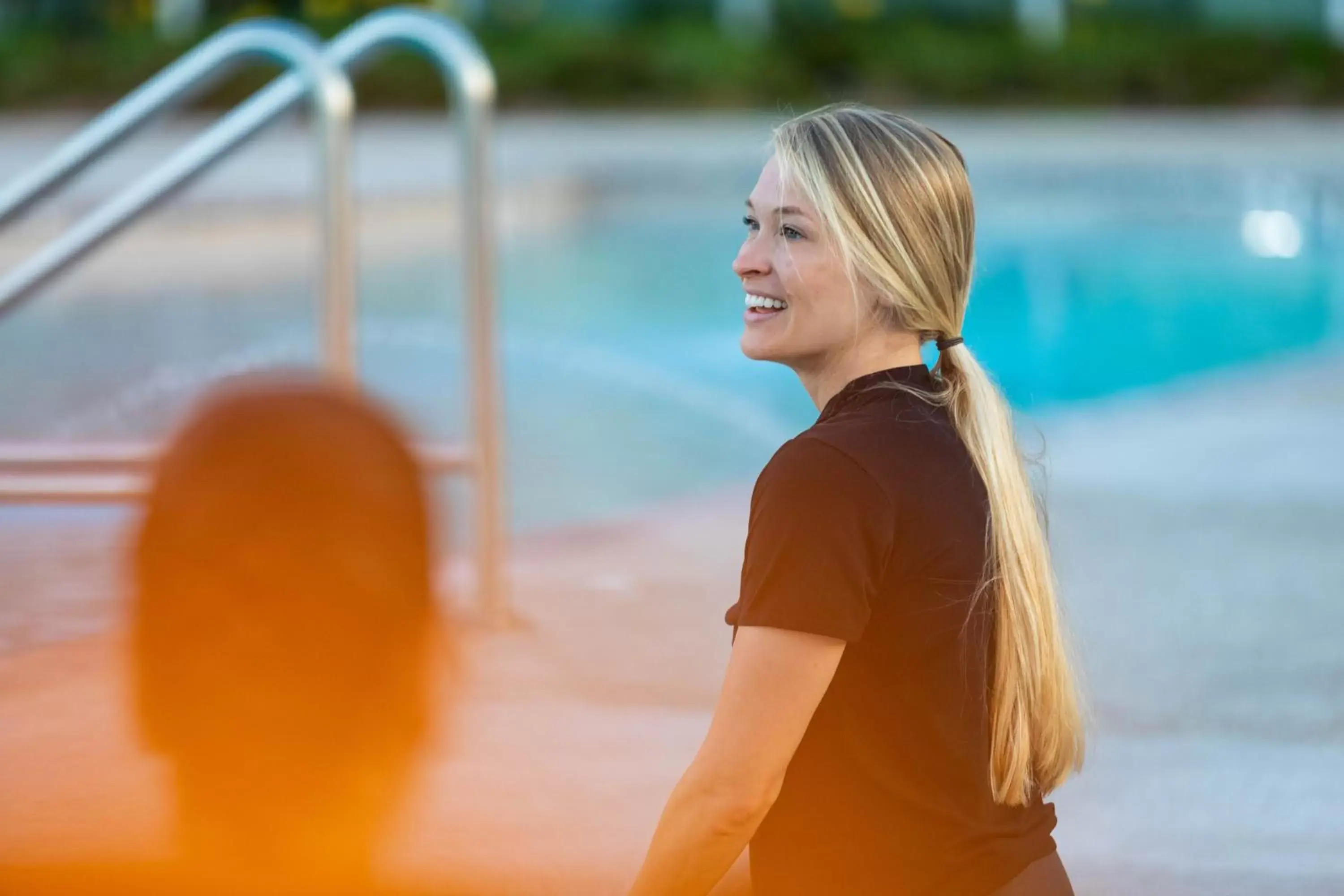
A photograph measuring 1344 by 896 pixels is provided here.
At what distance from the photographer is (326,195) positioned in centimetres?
368

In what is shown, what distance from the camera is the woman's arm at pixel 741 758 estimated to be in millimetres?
1564

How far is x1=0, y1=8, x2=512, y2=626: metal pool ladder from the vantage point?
3281 mm

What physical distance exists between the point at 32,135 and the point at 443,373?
509 inches

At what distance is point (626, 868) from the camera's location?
2521 mm

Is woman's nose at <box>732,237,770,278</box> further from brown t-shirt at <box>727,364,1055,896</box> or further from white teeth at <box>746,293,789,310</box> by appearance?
brown t-shirt at <box>727,364,1055,896</box>

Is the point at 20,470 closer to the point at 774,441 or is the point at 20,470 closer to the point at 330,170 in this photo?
the point at 330,170

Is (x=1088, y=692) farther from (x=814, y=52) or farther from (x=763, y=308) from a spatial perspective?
(x=814, y=52)

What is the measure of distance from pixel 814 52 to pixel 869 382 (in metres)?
23.3

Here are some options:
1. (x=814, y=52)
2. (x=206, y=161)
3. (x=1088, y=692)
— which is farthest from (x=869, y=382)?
(x=814, y=52)

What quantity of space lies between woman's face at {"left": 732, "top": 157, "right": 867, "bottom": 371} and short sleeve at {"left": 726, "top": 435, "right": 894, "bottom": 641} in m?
0.21

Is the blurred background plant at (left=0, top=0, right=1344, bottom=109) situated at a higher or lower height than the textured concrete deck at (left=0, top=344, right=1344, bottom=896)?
higher

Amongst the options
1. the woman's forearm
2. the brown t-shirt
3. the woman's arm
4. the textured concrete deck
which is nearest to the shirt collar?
the brown t-shirt

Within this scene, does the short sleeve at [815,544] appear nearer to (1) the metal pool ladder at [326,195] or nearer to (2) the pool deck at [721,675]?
(2) the pool deck at [721,675]

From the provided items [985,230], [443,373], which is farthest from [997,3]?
[443,373]
